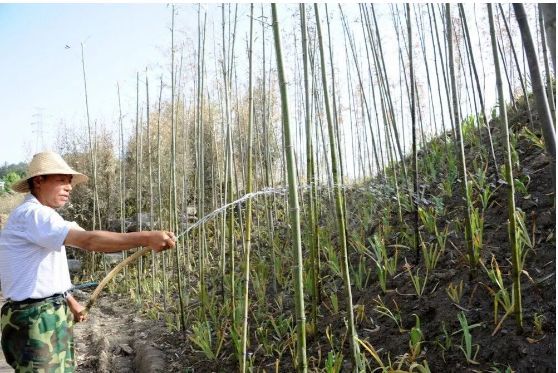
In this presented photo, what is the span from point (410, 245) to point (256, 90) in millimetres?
3519

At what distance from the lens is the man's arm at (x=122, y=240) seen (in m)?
1.36

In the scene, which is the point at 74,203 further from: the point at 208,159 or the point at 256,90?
the point at 256,90

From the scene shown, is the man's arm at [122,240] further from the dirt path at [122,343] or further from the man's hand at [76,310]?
the dirt path at [122,343]

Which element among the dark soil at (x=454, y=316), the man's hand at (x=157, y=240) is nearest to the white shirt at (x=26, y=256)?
the man's hand at (x=157, y=240)

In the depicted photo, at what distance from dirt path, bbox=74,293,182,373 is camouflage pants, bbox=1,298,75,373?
129cm

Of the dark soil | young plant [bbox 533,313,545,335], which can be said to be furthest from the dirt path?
young plant [bbox 533,313,545,335]

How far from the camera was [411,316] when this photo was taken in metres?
2.18

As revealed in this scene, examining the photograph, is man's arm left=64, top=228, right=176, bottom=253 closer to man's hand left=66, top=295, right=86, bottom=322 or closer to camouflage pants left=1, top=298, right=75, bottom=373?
camouflage pants left=1, top=298, right=75, bottom=373

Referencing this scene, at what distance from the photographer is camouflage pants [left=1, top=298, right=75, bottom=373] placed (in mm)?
1485

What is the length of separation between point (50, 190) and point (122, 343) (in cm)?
215

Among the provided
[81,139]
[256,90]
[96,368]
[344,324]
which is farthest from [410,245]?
[81,139]

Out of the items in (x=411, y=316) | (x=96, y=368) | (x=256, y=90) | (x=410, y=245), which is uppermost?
(x=256, y=90)

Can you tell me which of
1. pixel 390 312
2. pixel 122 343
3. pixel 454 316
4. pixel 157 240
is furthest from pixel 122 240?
pixel 122 343

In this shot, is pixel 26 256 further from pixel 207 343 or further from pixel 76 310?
pixel 207 343
